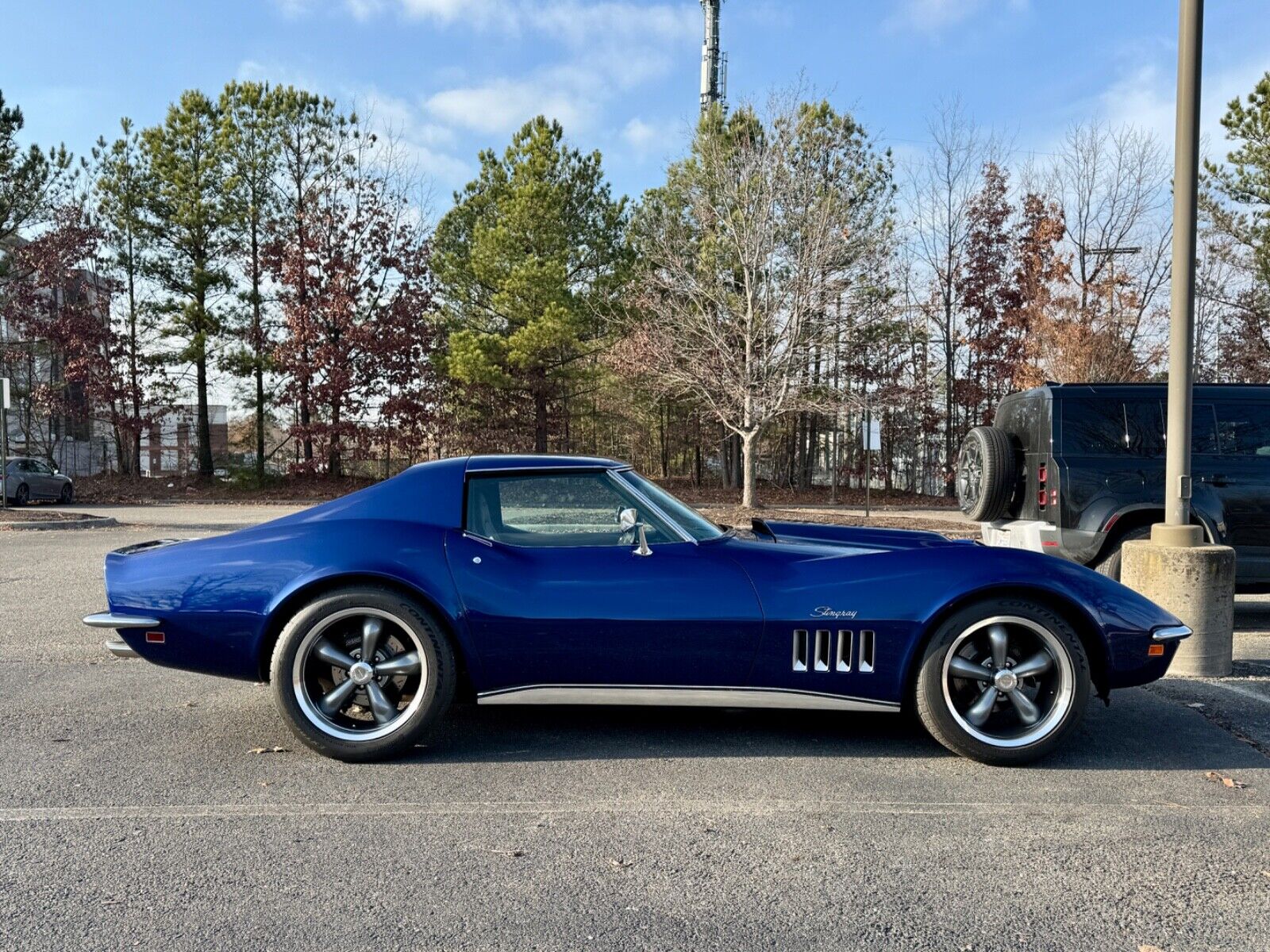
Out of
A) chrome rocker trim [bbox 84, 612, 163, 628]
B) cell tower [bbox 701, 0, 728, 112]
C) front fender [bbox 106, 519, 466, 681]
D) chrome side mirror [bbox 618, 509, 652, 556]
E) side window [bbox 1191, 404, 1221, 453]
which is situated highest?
cell tower [bbox 701, 0, 728, 112]

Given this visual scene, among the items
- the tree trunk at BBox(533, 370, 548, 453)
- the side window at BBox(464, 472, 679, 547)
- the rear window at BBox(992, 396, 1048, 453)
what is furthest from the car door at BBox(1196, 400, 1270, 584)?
the tree trunk at BBox(533, 370, 548, 453)

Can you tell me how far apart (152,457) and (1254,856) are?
119 ft

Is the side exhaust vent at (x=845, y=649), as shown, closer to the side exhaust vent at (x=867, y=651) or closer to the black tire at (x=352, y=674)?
the side exhaust vent at (x=867, y=651)

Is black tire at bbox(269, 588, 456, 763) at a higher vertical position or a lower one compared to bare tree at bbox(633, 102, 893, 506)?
lower

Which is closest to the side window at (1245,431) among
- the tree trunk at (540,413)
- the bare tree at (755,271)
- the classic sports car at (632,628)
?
the classic sports car at (632,628)

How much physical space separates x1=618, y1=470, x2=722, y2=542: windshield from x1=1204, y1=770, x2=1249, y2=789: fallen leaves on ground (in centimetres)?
223

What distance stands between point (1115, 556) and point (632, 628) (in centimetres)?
524

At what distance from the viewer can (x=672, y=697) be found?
146 inches

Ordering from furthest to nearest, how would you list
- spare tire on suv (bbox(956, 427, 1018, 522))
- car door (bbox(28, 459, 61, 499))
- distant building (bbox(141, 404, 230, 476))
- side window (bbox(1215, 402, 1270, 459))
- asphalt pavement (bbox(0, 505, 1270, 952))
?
distant building (bbox(141, 404, 230, 476)) → car door (bbox(28, 459, 61, 499)) → spare tire on suv (bbox(956, 427, 1018, 522)) → side window (bbox(1215, 402, 1270, 459)) → asphalt pavement (bbox(0, 505, 1270, 952))

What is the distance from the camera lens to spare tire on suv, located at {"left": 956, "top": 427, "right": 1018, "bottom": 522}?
766 cm

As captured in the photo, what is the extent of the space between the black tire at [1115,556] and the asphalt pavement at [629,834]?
2574mm

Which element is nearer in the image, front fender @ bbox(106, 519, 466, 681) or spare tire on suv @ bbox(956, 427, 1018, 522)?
front fender @ bbox(106, 519, 466, 681)

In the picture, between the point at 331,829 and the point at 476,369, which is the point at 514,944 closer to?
the point at 331,829

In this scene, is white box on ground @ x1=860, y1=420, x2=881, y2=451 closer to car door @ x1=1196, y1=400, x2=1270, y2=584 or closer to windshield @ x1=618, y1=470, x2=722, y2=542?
car door @ x1=1196, y1=400, x2=1270, y2=584
